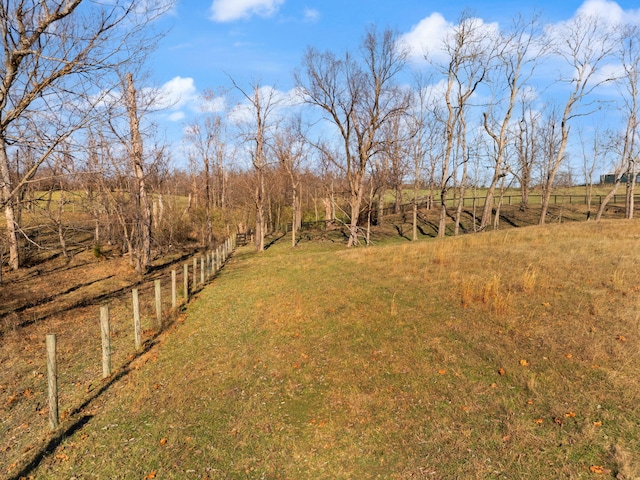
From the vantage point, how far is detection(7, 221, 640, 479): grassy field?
5.19 meters

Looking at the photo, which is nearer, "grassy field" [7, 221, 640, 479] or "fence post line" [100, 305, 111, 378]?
"grassy field" [7, 221, 640, 479]

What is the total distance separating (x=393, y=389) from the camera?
22.5 ft

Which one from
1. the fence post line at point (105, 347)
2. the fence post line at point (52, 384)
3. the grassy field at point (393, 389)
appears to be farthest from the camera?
the fence post line at point (105, 347)

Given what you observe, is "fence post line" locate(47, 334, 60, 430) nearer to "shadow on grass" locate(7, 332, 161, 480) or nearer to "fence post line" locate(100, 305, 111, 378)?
"shadow on grass" locate(7, 332, 161, 480)

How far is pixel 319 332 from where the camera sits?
957cm

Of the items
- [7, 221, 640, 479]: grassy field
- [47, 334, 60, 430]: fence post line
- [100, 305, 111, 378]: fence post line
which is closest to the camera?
[7, 221, 640, 479]: grassy field

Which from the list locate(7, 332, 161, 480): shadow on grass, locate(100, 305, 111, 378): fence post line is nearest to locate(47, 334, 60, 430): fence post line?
locate(7, 332, 161, 480): shadow on grass

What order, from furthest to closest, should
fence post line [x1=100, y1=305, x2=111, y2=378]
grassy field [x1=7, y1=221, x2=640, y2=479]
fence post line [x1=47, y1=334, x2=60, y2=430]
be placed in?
fence post line [x1=100, y1=305, x2=111, y2=378]
fence post line [x1=47, y1=334, x2=60, y2=430]
grassy field [x1=7, y1=221, x2=640, y2=479]

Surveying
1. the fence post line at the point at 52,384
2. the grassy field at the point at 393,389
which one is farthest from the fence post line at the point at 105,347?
the fence post line at the point at 52,384

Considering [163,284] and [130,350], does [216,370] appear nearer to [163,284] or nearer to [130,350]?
[130,350]

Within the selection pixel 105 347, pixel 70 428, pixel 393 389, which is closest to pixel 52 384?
pixel 70 428

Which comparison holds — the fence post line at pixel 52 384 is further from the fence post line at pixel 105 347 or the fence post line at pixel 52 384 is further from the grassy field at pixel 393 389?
the fence post line at pixel 105 347

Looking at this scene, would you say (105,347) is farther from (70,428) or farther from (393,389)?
(393,389)

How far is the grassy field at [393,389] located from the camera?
519cm
